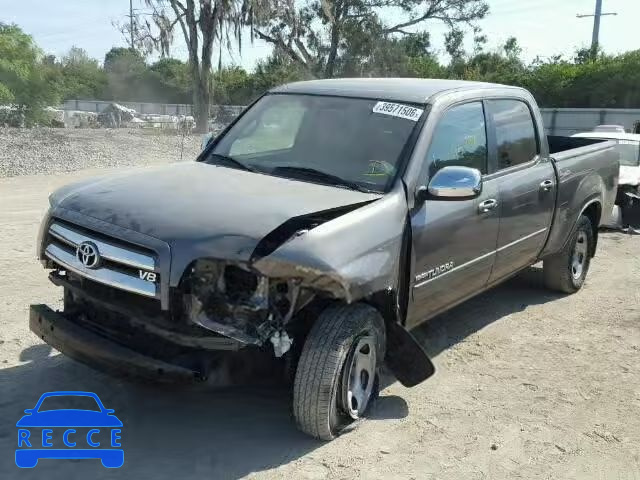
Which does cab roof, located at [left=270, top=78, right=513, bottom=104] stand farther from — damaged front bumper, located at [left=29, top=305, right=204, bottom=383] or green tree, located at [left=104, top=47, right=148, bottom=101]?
green tree, located at [left=104, top=47, right=148, bottom=101]

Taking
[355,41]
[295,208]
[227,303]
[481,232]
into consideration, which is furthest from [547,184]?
[355,41]

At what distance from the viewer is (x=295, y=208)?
354 cm

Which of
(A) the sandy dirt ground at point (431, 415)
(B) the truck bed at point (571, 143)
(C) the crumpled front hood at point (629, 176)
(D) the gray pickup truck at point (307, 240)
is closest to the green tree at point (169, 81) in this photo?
(C) the crumpled front hood at point (629, 176)

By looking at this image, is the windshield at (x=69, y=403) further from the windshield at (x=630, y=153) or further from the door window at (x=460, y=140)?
the windshield at (x=630, y=153)

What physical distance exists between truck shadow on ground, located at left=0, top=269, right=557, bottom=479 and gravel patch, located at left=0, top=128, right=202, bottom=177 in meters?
10.9

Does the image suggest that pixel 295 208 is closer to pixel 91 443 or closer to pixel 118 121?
pixel 91 443

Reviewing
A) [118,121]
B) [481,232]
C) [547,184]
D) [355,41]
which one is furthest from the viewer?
[355,41]

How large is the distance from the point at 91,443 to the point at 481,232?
2.74 metres

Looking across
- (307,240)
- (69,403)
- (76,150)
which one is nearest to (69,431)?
(69,403)

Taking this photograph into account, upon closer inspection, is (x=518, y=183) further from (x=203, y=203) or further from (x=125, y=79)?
(x=125, y=79)

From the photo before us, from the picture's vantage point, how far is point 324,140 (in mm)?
4504

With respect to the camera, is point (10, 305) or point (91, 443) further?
point (10, 305)

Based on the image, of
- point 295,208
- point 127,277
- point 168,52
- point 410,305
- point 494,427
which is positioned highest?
point 168,52

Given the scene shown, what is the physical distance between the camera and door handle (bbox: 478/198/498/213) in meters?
4.60
